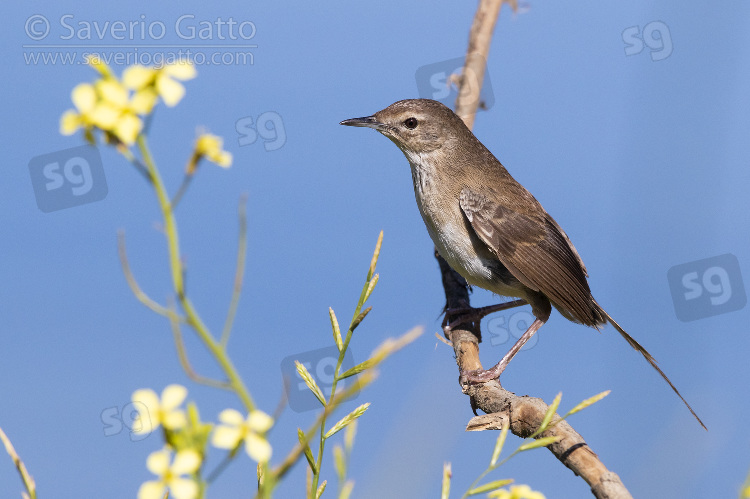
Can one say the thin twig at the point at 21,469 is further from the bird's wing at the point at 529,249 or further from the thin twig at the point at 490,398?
the bird's wing at the point at 529,249

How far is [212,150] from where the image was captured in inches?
36.2

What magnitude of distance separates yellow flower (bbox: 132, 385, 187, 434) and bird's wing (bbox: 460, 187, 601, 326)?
380 centimetres

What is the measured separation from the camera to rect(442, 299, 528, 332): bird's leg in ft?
16.5

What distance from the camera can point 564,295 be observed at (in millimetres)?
4605

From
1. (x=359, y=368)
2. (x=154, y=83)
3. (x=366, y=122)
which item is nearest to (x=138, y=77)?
(x=154, y=83)

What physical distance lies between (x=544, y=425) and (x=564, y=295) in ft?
11.1

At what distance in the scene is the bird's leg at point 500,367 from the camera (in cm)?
411

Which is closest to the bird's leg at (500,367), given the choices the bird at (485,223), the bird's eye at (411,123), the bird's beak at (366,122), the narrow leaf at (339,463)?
the bird at (485,223)

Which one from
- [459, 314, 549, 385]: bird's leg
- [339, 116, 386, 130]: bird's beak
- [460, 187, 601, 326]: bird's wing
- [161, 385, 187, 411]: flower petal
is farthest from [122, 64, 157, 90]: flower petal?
[339, 116, 386, 130]: bird's beak

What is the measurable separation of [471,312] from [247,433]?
4403mm

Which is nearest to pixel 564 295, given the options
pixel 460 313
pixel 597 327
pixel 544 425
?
pixel 597 327

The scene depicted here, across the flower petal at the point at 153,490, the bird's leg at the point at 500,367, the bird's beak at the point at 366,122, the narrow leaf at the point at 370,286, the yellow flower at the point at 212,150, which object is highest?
the bird's beak at the point at 366,122

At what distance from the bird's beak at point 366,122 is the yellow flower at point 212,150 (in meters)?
4.07

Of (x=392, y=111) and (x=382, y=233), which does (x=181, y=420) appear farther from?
(x=392, y=111)
